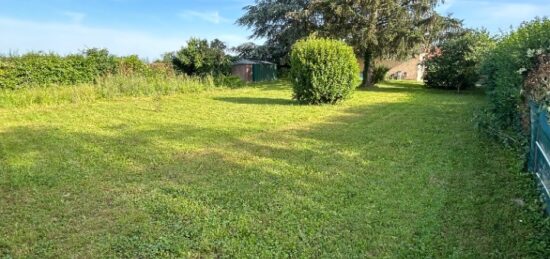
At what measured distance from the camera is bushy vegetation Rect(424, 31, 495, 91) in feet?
54.2

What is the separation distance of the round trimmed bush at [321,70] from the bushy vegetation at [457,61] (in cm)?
734

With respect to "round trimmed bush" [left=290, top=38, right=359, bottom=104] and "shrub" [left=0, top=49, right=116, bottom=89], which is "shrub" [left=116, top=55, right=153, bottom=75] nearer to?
"shrub" [left=0, top=49, right=116, bottom=89]

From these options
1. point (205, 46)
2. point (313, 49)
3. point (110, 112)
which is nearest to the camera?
point (110, 112)

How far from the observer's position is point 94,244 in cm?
288

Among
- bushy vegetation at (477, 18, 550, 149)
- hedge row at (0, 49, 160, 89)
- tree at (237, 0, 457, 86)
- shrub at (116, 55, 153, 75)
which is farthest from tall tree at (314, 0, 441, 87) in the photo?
bushy vegetation at (477, 18, 550, 149)

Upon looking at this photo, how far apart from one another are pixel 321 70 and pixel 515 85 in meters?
6.35

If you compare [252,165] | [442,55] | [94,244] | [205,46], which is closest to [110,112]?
[252,165]

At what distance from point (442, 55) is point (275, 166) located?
49.4 feet

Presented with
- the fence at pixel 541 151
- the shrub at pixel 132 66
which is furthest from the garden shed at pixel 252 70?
the fence at pixel 541 151

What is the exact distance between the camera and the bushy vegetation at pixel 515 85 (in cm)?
486

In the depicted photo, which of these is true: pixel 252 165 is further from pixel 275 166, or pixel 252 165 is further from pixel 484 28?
pixel 484 28

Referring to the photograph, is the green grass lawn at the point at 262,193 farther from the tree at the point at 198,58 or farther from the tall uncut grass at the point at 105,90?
the tree at the point at 198,58

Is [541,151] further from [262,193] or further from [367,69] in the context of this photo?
[367,69]

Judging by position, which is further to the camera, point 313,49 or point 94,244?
point 313,49
